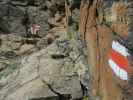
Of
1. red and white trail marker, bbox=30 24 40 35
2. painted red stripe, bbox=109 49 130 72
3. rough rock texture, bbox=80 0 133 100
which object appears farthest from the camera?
red and white trail marker, bbox=30 24 40 35

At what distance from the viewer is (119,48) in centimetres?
514

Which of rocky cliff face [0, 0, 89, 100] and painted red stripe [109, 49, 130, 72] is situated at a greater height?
painted red stripe [109, 49, 130, 72]

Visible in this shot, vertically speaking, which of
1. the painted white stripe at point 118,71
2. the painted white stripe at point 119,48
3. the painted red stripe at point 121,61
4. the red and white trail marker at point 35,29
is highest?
the painted white stripe at point 119,48

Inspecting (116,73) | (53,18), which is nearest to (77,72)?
(116,73)

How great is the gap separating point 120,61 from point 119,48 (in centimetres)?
27

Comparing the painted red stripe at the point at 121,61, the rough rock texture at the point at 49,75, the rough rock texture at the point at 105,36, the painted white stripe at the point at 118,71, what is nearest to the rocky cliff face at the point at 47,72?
the rough rock texture at the point at 49,75

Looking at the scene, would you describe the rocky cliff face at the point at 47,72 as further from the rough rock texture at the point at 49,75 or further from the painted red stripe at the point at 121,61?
the painted red stripe at the point at 121,61

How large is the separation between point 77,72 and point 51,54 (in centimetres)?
164

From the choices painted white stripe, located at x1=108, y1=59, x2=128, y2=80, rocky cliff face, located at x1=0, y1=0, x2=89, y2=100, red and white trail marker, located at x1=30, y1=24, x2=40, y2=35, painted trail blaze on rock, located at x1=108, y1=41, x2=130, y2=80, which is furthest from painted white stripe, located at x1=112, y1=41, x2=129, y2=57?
red and white trail marker, located at x1=30, y1=24, x2=40, y2=35

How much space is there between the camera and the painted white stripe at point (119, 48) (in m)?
4.92

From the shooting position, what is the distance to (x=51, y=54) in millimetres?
10406

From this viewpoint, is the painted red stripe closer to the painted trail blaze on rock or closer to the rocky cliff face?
the painted trail blaze on rock

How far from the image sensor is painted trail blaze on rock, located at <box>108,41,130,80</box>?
4.89 m

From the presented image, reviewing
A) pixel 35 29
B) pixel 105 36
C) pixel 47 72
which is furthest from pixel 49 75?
pixel 35 29
